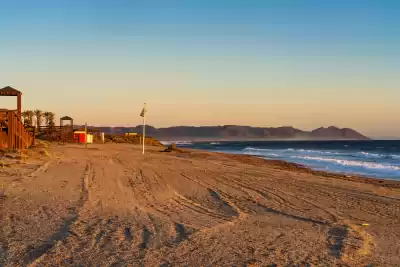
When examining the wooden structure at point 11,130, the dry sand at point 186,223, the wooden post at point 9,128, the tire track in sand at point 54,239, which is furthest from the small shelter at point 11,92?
the tire track in sand at point 54,239

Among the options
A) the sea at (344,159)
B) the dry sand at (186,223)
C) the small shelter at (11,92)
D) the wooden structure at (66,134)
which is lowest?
the sea at (344,159)

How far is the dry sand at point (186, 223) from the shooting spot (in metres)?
5.56

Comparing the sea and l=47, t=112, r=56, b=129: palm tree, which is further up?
l=47, t=112, r=56, b=129: palm tree

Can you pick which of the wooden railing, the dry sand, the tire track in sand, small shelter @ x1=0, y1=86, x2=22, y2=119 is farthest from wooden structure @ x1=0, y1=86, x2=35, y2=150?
the tire track in sand

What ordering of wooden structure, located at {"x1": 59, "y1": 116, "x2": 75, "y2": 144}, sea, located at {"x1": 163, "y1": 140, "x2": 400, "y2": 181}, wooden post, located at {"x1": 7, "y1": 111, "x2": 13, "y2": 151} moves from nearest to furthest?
wooden post, located at {"x1": 7, "y1": 111, "x2": 13, "y2": 151} → sea, located at {"x1": 163, "y1": 140, "x2": 400, "y2": 181} → wooden structure, located at {"x1": 59, "y1": 116, "x2": 75, "y2": 144}

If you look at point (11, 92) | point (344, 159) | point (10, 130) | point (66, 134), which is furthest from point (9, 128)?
point (344, 159)

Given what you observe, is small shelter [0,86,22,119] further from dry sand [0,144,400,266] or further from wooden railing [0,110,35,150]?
dry sand [0,144,400,266]

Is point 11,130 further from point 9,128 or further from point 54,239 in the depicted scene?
point 54,239

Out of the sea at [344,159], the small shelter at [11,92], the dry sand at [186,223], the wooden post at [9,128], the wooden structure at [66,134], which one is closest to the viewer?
the dry sand at [186,223]

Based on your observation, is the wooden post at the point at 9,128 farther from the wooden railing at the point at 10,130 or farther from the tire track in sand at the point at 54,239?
the tire track in sand at the point at 54,239

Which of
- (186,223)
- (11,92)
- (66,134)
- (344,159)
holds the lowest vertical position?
(344,159)

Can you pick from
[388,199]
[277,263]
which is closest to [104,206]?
[277,263]

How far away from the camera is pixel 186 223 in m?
7.54

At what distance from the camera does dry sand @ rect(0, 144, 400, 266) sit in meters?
5.56
